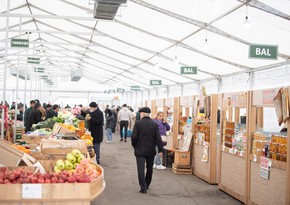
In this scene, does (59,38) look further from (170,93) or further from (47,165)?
(47,165)

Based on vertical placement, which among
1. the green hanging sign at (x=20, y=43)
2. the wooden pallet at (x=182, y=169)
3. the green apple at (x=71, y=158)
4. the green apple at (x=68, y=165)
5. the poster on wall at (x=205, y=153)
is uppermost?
the green hanging sign at (x=20, y=43)

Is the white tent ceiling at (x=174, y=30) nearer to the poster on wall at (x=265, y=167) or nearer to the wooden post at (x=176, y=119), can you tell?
the wooden post at (x=176, y=119)

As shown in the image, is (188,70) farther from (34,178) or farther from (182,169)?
(34,178)

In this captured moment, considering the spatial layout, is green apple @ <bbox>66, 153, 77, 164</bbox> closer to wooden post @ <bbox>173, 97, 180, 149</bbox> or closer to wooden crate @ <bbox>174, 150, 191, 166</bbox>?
wooden crate @ <bbox>174, 150, 191, 166</bbox>

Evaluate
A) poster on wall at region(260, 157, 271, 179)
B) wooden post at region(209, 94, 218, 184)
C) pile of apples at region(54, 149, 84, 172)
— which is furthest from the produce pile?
wooden post at region(209, 94, 218, 184)

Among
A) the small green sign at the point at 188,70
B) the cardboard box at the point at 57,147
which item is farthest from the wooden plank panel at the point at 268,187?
the small green sign at the point at 188,70

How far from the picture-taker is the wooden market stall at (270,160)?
18.6ft

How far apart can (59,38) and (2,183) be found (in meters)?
16.6

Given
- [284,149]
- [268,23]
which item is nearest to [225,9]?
[268,23]

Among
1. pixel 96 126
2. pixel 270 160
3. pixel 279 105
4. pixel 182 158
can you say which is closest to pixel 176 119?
pixel 182 158

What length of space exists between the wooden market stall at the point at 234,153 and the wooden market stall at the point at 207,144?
498 millimetres

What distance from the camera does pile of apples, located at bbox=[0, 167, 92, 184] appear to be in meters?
3.46

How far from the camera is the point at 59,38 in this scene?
1920 centimetres

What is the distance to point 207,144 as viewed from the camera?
8914 millimetres
